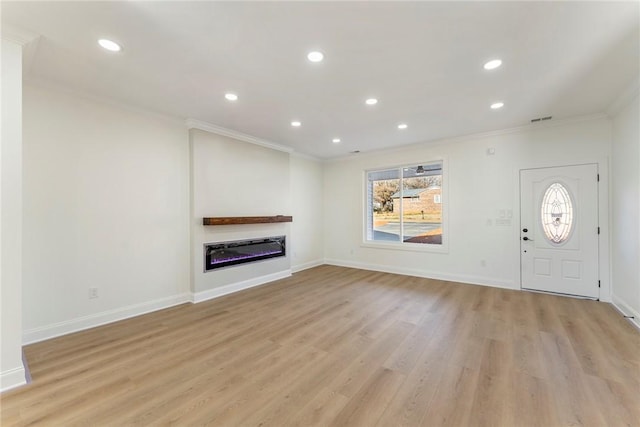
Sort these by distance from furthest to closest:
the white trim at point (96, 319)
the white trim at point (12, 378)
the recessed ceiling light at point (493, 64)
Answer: the white trim at point (96, 319) → the recessed ceiling light at point (493, 64) → the white trim at point (12, 378)

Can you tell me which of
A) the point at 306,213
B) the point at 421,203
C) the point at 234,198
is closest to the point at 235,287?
the point at 234,198

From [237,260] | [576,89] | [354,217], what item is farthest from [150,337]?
[576,89]

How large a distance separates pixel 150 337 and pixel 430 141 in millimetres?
5537

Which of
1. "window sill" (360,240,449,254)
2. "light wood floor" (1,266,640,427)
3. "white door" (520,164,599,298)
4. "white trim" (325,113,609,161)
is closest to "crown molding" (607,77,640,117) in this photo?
"white trim" (325,113,609,161)

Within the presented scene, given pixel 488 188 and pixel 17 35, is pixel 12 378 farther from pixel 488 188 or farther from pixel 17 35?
pixel 488 188

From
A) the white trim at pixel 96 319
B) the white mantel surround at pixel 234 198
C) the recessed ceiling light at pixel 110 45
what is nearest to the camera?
the recessed ceiling light at pixel 110 45

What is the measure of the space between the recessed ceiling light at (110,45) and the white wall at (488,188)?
4.99m

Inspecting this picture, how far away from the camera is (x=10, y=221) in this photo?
2.12 metres

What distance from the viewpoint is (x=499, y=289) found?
15.3 feet

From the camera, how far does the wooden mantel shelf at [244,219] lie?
428 cm

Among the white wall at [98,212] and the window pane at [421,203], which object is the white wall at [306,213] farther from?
the white wall at [98,212]

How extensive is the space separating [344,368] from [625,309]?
3.85 meters

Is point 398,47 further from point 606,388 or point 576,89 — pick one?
point 606,388

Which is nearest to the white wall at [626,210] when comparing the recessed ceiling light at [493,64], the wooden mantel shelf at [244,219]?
the recessed ceiling light at [493,64]
